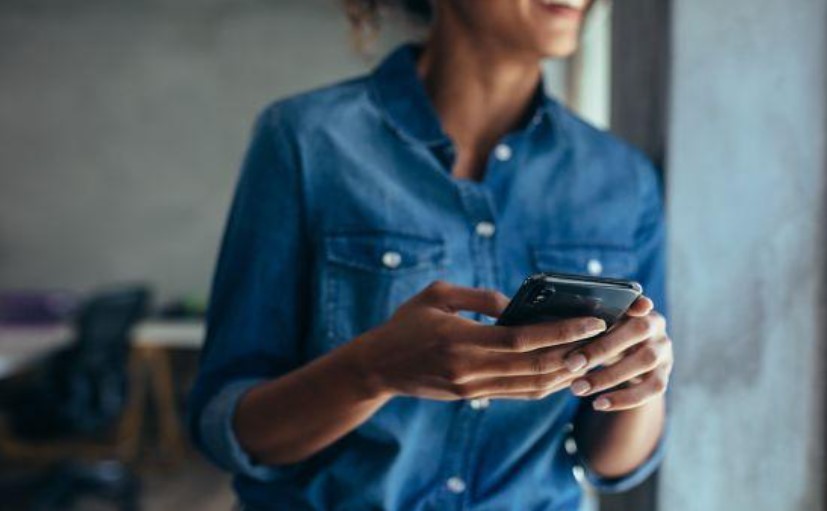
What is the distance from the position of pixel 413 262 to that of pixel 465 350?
8.2 inches

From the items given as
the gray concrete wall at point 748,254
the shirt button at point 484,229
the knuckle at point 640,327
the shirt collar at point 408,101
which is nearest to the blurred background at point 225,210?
the gray concrete wall at point 748,254

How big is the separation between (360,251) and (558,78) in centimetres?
289

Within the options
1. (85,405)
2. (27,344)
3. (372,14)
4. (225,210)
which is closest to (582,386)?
(372,14)

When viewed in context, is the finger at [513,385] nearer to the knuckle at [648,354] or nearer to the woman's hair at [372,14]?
the knuckle at [648,354]

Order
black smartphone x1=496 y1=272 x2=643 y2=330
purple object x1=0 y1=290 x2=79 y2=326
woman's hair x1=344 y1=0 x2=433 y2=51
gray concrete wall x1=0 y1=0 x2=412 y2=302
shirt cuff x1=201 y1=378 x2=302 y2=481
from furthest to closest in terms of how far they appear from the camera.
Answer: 1. gray concrete wall x1=0 y1=0 x2=412 y2=302
2. purple object x1=0 y1=290 x2=79 y2=326
3. woman's hair x1=344 y1=0 x2=433 y2=51
4. shirt cuff x1=201 y1=378 x2=302 y2=481
5. black smartphone x1=496 y1=272 x2=643 y2=330

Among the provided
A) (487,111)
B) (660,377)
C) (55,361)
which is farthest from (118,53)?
(660,377)

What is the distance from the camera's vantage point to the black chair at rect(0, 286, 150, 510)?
2.91 metres

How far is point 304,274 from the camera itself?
0.73 metres

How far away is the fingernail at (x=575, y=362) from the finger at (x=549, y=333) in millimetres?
18

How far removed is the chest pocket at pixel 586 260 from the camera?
29.3 inches

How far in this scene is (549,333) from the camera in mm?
477

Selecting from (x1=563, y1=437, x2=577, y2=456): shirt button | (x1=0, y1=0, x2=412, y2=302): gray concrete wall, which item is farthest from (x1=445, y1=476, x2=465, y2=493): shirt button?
(x1=0, y1=0, x2=412, y2=302): gray concrete wall

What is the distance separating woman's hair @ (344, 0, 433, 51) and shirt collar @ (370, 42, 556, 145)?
7 centimetres

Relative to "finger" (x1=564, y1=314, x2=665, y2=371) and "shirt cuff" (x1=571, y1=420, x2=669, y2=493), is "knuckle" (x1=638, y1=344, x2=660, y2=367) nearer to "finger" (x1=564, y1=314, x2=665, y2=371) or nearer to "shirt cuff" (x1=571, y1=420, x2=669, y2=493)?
"finger" (x1=564, y1=314, x2=665, y2=371)
